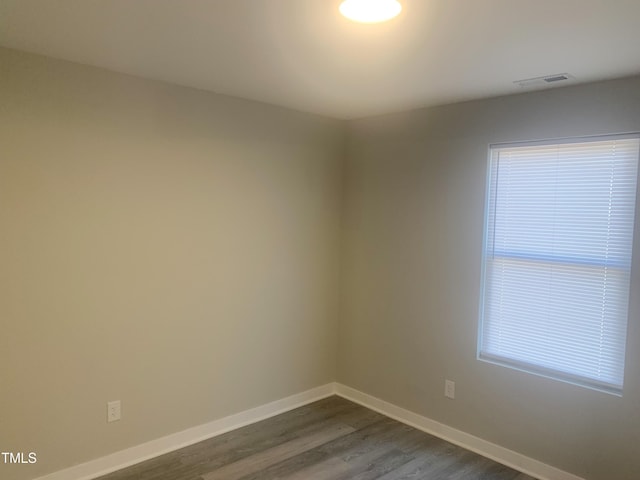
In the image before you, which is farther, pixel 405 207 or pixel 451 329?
pixel 405 207

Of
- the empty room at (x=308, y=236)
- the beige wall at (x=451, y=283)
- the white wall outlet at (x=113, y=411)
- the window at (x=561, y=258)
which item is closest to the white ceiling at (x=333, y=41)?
the empty room at (x=308, y=236)

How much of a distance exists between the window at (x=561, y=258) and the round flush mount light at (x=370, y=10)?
5.16 ft

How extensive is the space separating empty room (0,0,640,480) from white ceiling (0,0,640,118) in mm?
16

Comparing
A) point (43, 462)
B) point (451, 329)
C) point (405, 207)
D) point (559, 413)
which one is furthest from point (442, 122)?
point (43, 462)

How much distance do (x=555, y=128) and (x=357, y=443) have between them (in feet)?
8.00

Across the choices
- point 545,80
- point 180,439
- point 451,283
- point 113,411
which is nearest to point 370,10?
point 545,80

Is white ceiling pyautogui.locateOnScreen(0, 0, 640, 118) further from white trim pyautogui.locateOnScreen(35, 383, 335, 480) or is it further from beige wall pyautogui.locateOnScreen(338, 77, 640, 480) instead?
white trim pyautogui.locateOnScreen(35, 383, 335, 480)

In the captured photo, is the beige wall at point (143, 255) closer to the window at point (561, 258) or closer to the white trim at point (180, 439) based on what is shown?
the white trim at point (180, 439)

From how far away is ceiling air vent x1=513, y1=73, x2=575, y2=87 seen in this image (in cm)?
259

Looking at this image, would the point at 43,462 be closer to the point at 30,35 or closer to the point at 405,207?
the point at 30,35

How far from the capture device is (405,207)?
363 centimetres

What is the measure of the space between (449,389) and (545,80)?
2.13 meters

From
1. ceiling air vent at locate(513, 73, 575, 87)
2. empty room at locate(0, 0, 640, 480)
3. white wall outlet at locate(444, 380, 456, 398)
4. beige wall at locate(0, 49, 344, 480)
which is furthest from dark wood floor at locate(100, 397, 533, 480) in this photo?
ceiling air vent at locate(513, 73, 575, 87)

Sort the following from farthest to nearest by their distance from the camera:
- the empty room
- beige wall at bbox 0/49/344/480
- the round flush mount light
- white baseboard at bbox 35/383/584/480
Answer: white baseboard at bbox 35/383/584/480 → beige wall at bbox 0/49/344/480 → the empty room → the round flush mount light
